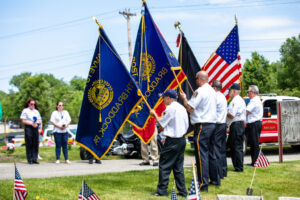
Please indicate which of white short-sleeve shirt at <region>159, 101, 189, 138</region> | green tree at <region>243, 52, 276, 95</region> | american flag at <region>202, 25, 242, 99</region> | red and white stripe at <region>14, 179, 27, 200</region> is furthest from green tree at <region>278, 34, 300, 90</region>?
red and white stripe at <region>14, 179, 27, 200</region>

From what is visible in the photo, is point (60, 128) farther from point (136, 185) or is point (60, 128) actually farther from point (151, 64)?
point (136, 185)

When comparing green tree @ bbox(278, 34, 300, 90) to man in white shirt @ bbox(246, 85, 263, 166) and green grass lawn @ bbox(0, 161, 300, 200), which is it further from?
green grass lawn @ bbox(0, 161, 300, 200)

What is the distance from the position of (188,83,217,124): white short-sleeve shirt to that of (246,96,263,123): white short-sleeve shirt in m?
3.37

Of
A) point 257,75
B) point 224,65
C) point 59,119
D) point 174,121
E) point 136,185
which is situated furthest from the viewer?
point 257,75

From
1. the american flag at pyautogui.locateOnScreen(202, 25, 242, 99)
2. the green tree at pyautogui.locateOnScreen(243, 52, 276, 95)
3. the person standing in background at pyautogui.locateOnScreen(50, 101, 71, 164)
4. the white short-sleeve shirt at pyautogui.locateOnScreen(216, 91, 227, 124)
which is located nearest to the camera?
the white short-sleeve shirt at pyautogui.locateOnScreen(216, 91, 227, 124)

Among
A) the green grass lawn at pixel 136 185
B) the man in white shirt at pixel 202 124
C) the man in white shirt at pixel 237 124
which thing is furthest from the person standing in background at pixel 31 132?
the man in white shirt at pixel 202 124

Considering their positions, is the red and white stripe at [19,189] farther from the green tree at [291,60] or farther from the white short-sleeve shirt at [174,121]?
the green tree at [291,60]

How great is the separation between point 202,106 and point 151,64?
5.99ft

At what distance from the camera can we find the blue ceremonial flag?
719cm

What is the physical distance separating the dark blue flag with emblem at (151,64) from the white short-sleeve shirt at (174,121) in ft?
5.44

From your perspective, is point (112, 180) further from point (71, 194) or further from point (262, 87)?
point (262, 87)

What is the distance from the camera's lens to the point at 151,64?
26.5 ft

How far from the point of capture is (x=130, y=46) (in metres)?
32.1

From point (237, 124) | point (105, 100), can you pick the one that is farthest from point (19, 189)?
point (237, 124)
